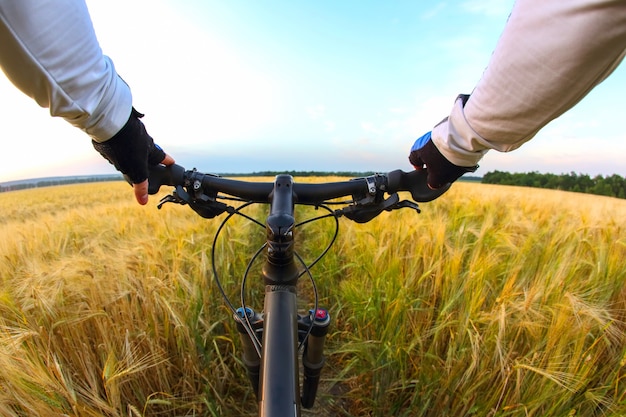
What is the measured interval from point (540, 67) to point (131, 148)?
0.91 metres

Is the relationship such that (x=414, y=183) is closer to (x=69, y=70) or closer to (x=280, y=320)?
(x=280, y=320)

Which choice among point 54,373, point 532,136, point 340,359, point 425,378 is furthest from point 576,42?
point 340,359

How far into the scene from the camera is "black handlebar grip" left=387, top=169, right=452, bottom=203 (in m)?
0.93

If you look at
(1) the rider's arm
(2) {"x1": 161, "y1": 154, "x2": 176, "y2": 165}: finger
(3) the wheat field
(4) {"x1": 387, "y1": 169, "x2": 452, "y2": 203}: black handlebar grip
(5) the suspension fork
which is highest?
(1) the rider's arm

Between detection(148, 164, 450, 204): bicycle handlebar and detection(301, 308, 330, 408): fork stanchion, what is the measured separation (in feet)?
1.28

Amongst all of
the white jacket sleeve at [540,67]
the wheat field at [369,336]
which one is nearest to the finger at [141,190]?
the wheat field at [369,336]

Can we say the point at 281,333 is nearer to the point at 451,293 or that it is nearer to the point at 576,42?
the point at 576,42

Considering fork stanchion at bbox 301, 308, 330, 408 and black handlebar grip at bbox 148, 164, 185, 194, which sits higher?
black handlebar grip at bbox 148, 164, 185, 194

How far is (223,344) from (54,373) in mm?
832

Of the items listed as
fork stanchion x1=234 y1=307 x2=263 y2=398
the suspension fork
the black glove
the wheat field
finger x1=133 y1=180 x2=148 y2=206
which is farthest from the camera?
the wheat field

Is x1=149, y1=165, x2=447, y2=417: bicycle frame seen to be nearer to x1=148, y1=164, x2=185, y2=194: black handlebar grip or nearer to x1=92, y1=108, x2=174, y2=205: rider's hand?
x1=148, y1=164, x2=185, y2=194: black handlebar grip

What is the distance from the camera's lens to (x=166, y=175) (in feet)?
3.16

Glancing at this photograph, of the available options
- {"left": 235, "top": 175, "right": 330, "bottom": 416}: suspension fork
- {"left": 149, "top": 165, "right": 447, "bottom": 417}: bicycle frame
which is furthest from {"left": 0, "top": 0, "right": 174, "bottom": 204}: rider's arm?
{"left": 235, "top": 175, "right": 330, "bottom": 416}: suspension fork

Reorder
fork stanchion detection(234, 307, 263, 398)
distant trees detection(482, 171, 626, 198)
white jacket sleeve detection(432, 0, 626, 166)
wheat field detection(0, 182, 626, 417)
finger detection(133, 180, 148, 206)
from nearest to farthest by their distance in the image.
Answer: white jacket sleeve detection(432, 0, 626, 166), finger detection(133, 180, 148, 206), fork stanchion detection(234, 307, 263, 398), wheat field detection(0, 182, 626, 417), distant trees detection(482, 171, 626, 198)
